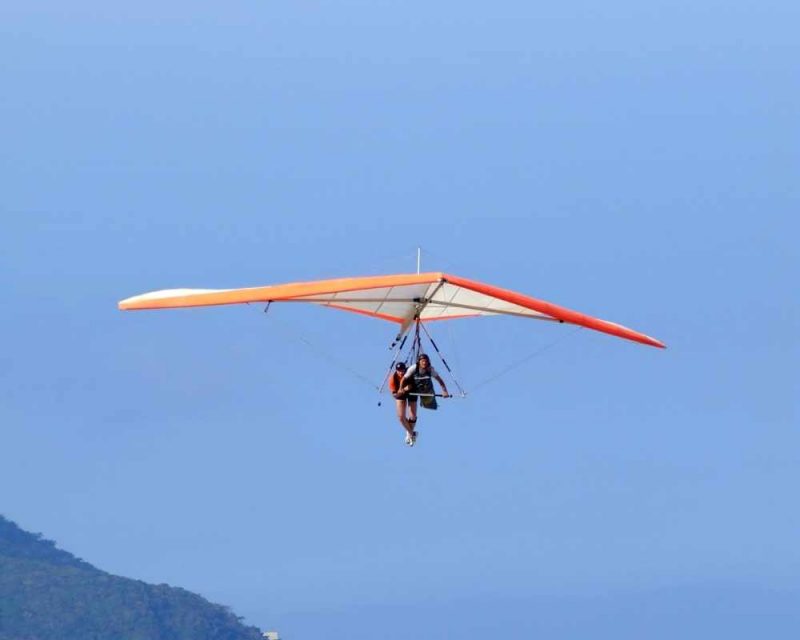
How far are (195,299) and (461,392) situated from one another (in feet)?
23.8

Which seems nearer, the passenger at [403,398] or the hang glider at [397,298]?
the hang glider at [397,298]

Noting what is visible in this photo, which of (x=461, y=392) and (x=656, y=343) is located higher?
(x=656, y=343)

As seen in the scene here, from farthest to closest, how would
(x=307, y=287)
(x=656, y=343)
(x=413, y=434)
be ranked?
1. (x=656, y=343)
2. (x=413, y=434)
3. (x=307, y=287)

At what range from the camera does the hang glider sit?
177 ft

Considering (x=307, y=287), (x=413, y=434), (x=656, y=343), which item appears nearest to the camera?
(x=307, y=287)

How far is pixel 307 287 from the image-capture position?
53.9 metres

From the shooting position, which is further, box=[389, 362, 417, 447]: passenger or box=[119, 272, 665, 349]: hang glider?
box=[389, 362, 417, 447]: passenger

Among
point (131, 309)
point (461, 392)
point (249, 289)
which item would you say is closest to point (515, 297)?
point (461, 392)

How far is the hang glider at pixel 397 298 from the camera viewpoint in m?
53.9

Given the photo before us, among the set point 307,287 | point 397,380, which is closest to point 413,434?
point 397,380

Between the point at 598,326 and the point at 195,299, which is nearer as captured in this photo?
the point at 195,299

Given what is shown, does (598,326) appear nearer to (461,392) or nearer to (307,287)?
(461,392)

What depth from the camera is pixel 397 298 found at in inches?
2255

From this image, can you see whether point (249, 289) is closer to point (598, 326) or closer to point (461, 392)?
point (461, 392)
